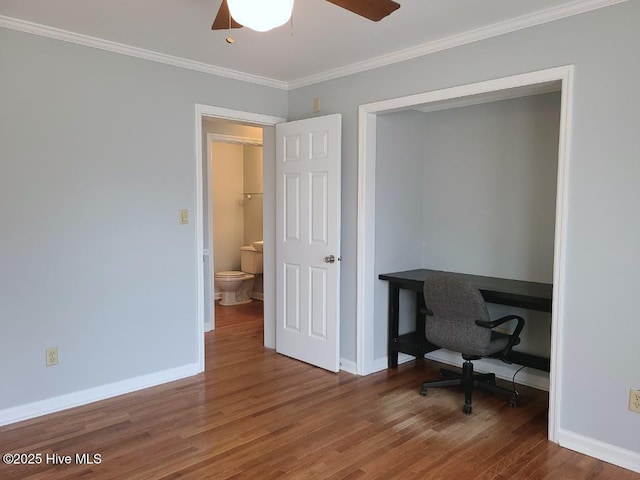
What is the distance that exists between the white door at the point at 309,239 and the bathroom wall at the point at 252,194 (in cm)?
281

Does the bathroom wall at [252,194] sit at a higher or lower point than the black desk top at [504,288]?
higher

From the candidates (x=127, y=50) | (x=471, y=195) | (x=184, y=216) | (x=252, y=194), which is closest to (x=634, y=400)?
(x=471, y=195)

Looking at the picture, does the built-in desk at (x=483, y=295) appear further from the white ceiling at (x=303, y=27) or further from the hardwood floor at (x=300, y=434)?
the white ceiling at (x=303, y=27)

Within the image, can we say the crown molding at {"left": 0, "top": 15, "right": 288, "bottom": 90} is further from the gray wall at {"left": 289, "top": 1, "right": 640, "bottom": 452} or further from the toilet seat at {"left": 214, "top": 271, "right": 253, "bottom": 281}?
the toilet seat at {"left": 214, "top": 271, "right": 253, "bottom": 281}

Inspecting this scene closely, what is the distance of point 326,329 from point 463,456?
61.2 inches

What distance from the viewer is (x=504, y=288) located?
3332 millimetres

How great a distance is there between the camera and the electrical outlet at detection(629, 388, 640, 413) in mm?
2480

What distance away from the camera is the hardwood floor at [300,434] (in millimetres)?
2471

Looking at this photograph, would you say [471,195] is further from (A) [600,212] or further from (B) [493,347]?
(A) [600,212]

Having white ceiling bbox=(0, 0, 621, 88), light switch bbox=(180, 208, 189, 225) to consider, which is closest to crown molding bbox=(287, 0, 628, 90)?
white ceiling bbox=(0, 0, 621, 88)

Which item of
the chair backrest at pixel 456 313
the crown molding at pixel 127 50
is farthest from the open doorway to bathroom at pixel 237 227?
the chair backrest at pixel 456 313

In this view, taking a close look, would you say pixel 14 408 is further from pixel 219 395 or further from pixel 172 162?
pixel 172 162

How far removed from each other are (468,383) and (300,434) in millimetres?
1205

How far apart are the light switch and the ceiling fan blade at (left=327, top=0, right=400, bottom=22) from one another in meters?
2.12
